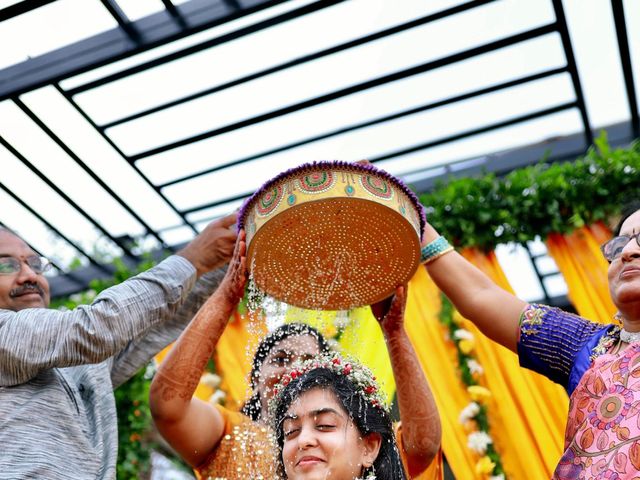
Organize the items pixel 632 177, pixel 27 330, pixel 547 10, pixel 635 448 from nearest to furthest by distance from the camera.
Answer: pixel 635 448, pixel 27 330, pixel 547 10, pixel 632 177

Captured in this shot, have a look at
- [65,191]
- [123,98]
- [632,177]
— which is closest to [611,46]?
[632,177]

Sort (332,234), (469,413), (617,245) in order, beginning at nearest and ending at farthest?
(617,245) → (332,234) → (469,413)

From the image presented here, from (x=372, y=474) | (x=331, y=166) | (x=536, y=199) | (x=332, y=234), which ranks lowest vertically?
(x=372, y=474)

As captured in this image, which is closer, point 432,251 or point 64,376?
point 64,376

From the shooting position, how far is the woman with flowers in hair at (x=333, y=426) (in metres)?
2.51

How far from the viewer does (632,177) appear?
5.06m

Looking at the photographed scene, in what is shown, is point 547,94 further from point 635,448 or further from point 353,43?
point 635,448

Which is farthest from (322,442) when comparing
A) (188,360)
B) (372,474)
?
(188,360)

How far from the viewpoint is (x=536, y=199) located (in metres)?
5.17

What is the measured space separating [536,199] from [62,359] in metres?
3.58

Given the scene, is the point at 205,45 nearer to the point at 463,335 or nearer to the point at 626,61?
the point at 463,335

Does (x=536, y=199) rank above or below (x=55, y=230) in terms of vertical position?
below

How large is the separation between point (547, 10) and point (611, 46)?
0.53m

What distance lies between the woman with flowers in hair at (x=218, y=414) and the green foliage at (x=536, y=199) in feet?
7.94
